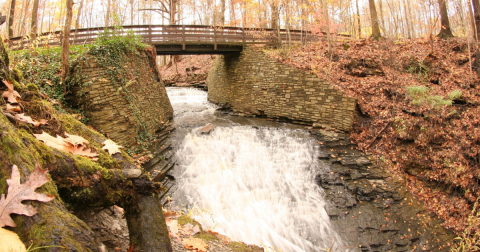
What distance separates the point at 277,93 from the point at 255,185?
6113 millimetres

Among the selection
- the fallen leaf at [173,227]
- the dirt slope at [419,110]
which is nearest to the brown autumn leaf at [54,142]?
the fallen leaf at [173,227]

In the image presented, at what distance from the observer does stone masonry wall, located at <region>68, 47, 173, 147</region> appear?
22.1 ft

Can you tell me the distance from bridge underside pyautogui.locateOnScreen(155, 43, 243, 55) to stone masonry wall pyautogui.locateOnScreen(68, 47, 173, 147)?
116 inches

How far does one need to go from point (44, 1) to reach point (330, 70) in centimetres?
3046

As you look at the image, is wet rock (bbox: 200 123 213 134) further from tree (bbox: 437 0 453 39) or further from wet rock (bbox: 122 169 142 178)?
tree (bbox: 437 0 453 39)

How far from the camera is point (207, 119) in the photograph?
12211 mm

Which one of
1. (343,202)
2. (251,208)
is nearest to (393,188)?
(343,202)

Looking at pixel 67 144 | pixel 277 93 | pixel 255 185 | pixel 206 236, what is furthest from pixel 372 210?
pixel 67 144

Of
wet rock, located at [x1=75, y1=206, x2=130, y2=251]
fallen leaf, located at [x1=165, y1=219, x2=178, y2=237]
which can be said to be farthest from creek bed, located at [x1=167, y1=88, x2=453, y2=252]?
wet rock, located at [x1=75, y1=206, x2=130, y2=251]

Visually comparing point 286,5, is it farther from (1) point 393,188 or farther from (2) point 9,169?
(2) point 9,169

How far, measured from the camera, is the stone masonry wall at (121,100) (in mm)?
6727

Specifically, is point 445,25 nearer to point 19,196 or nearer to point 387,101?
point 387,101

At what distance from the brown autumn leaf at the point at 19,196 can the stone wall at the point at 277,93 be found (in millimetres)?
10141

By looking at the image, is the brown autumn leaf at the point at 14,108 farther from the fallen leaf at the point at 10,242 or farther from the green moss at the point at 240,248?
the green moss at the point at 240,248
